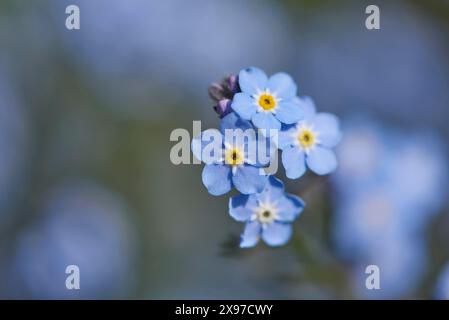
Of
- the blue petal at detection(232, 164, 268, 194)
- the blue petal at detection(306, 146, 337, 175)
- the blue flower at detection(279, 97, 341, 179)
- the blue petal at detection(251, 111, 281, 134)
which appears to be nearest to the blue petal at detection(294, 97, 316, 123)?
the blue flower at detection(279, 97, 341, 179)

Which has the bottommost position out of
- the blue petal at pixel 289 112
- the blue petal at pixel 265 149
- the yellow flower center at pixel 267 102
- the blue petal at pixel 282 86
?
the blue petal at pixel 265 149

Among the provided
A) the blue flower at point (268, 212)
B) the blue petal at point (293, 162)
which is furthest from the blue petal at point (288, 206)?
the blue petal at point (293, 162)

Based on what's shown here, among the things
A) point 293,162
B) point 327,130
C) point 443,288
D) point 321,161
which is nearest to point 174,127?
point 443,288

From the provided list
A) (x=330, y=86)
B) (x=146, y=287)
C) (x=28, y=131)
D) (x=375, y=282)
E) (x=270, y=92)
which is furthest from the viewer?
(x=330, y=86)

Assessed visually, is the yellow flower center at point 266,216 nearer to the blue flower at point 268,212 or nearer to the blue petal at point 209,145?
the blue flower at point 268,212

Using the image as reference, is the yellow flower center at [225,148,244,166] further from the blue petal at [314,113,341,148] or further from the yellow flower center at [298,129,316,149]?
the blue petal at [314,113,341,148]

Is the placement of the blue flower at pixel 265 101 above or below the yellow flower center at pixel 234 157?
above

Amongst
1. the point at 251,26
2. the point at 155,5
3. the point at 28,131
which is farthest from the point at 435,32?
the point at 28,131

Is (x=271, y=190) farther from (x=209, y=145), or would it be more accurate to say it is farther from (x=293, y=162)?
(x=209, y=145)

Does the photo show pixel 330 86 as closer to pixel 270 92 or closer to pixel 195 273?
pixel 195 273
